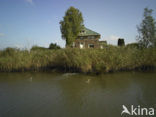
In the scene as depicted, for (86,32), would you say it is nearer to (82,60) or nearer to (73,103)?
(82,60)

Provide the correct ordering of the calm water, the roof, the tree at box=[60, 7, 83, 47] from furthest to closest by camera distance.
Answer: the roof < the tree at box=[60, 7, 83, 47] < the calm water

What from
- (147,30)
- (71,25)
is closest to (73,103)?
(147,30)

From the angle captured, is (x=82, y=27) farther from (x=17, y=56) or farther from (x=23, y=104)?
(x=23, y=104)

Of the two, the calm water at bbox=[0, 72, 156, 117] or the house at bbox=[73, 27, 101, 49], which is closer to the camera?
the calm water at bbox=[0, 72, 156, 117]

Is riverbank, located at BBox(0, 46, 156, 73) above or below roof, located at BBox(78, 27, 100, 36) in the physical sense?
below

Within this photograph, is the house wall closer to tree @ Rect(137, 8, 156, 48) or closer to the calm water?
tree @ Rect(137, 8, 156, 48)

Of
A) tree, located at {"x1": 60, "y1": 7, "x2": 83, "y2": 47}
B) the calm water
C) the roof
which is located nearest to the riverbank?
the calm water

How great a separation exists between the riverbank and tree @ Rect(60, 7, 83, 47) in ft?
51.0

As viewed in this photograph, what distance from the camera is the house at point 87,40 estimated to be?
22750 millimetres

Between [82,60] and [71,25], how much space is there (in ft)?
62.5

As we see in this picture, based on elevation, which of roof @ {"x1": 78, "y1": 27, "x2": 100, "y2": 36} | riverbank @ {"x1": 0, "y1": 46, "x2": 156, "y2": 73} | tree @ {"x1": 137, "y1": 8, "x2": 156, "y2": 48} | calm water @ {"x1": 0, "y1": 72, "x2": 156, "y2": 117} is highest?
roof @ {"x1": 78, "y1": 27, "x2": 100, "y2": 36}

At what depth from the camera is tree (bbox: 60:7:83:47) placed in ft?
73.6

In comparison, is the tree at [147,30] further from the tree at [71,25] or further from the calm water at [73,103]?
the tree at [71,25]

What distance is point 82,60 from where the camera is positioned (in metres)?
6.16
